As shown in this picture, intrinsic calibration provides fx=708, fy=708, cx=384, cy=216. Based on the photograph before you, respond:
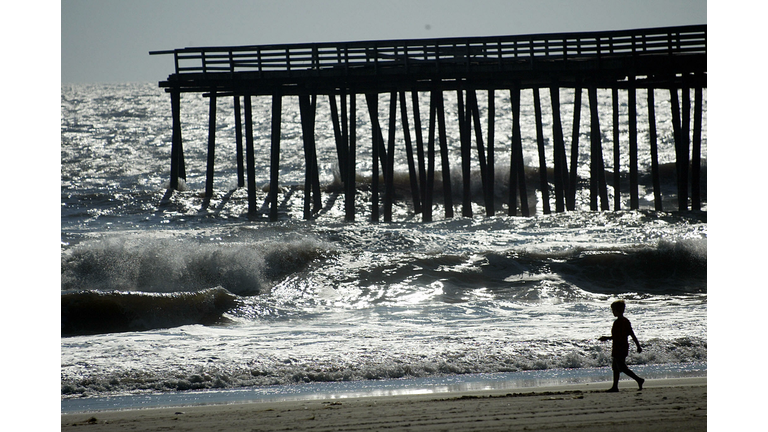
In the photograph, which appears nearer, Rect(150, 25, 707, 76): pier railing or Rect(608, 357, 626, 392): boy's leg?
Rect(608, 357, 626, 392): boy's leg

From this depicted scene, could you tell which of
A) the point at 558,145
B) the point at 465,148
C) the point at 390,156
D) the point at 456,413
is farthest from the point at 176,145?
the point at 456,413

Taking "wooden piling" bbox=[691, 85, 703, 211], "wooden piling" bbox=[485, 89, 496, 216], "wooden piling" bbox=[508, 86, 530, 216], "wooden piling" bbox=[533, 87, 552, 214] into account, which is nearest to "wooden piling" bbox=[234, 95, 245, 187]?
"wooden piling" bbox=[485, 89, 496, 216]

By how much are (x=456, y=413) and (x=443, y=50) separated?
34.3ft

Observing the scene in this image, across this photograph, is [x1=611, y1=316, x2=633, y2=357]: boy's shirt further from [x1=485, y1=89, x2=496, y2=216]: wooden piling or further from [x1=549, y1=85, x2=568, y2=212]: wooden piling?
[x1=549, y1=85, x2=568, y2=212]: wooden piling

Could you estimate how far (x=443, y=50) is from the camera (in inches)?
534

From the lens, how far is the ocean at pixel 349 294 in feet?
19.6

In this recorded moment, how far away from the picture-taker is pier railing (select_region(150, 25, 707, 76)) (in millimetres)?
12930

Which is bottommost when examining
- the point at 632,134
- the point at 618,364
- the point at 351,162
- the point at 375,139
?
the point at 618,364

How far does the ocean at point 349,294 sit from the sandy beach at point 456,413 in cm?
66

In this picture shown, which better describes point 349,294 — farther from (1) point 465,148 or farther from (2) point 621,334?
(1) point 465,148

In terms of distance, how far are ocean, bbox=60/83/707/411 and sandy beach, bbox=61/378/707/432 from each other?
2.18 feet

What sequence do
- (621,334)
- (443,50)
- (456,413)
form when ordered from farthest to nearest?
(443,50)
(621,334)
(456,413)

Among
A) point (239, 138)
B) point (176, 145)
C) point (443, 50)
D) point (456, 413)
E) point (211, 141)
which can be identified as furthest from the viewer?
point (239, 138)
